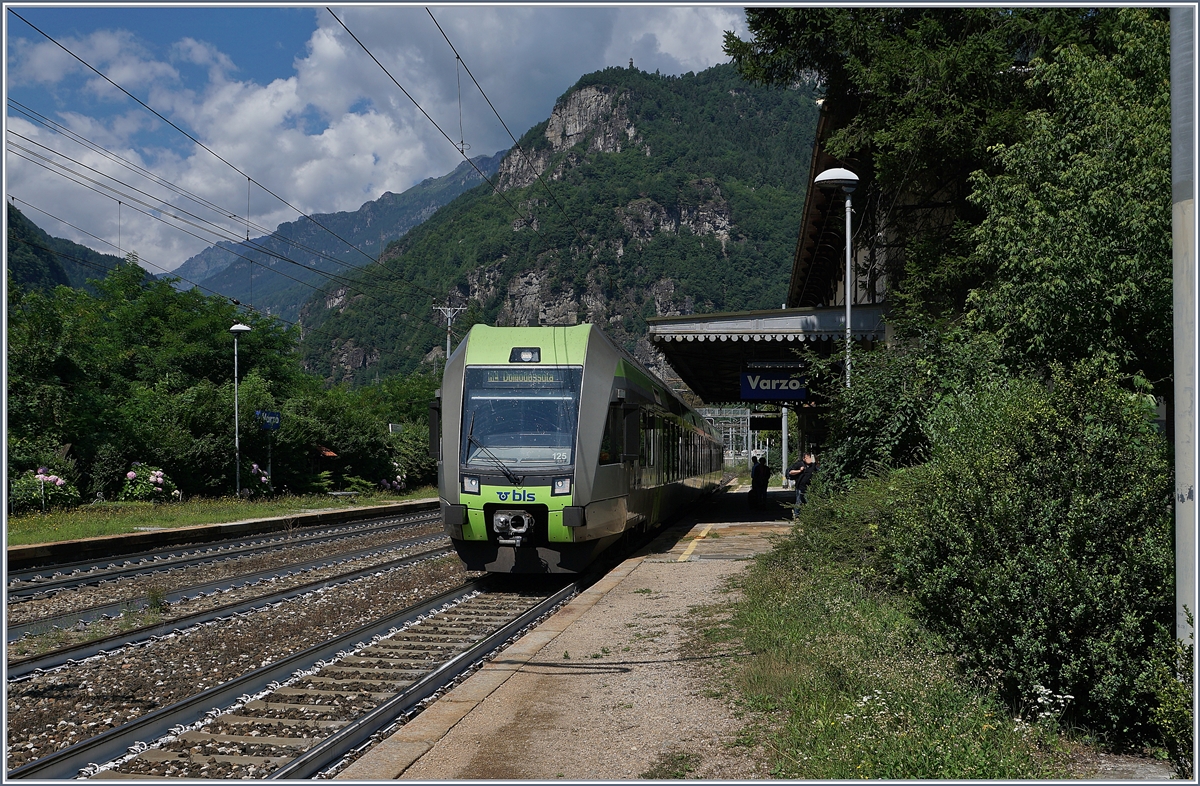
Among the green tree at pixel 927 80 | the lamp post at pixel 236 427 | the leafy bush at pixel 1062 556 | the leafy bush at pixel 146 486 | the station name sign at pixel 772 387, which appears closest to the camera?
the leafy bush at pixel 1062 556

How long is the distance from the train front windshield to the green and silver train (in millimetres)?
13

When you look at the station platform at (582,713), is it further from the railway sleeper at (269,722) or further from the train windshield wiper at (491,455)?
the train windshield wiper at (491,455)

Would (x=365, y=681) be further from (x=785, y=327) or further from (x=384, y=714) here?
(x=785, y=327)

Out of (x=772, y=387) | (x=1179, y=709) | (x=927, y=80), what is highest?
(x=927, y=80)

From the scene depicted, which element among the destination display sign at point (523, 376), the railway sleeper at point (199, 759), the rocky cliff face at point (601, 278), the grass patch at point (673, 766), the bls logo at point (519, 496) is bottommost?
the railway sleeper at point (199, 759)

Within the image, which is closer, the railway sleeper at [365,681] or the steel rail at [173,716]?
the steel rail at [173,716]

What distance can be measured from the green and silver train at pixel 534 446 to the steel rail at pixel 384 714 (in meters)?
2.23

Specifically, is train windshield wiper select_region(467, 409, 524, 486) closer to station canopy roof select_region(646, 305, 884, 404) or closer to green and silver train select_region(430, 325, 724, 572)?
green and silver train select_region(430, 325, 724, 572)

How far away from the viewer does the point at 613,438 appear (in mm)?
13125

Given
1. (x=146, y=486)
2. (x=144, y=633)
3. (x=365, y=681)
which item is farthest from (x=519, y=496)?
(x=146, y=486)

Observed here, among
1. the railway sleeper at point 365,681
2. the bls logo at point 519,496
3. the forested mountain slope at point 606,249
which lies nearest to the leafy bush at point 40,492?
the bls logo at point 519,496

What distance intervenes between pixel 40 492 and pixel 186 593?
1297cm

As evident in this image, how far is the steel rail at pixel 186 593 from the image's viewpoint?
32.6 ft

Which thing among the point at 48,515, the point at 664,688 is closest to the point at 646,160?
the point at 48,515
